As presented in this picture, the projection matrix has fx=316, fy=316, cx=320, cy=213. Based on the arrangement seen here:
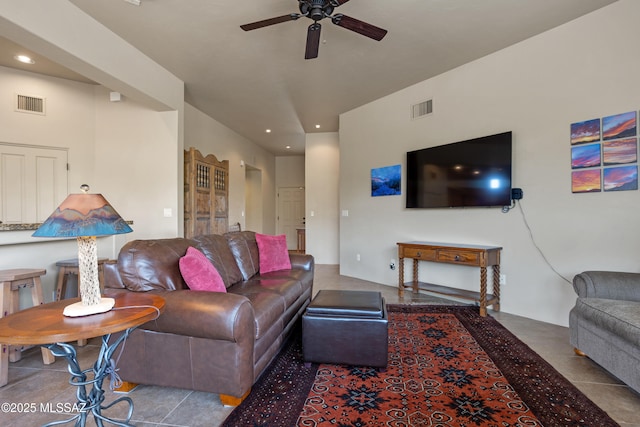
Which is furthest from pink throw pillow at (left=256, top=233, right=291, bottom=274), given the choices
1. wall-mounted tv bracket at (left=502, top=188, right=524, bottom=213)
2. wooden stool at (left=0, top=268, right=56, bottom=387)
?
wall-mounted tv bracket at (left=502, top=188, right=524, bottom=213)

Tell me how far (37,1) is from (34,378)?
8.90ft

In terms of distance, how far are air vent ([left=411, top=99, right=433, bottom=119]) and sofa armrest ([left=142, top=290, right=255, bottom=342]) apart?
3.64 metres

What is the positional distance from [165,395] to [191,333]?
50 centimetres

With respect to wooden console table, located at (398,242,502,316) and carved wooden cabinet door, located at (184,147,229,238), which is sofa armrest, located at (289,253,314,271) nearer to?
wooden console table, located at (398,242,502,316)

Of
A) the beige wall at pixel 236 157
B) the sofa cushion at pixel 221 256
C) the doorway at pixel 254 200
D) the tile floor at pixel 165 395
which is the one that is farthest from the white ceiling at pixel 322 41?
the doorway at pixel 254 200

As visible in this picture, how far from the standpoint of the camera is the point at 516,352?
244cm

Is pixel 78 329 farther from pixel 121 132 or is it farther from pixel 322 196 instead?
pixel 322 196

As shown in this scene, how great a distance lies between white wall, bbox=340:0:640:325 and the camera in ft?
8.97

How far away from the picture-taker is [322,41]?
3.30m

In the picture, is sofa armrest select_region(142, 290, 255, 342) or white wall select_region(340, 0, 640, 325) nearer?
sofa armrest select_region(142, 290, 255, 342)

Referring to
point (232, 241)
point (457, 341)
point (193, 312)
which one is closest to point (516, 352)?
point (457, 341)

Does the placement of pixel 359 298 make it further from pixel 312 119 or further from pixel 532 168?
pixel 312 119

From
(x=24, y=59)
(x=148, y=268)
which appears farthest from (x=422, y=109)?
(x=24, y=59)

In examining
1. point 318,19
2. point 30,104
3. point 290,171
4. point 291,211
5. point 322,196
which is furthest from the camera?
point 290,171
